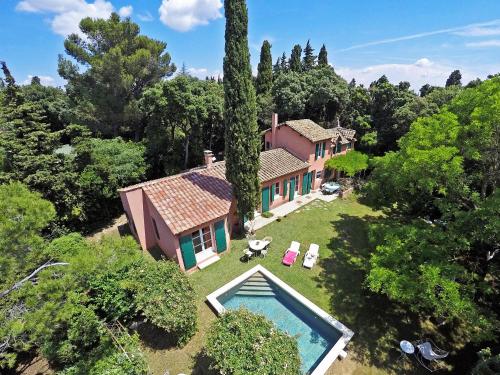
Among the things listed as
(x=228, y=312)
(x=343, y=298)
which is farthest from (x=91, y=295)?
(x=343, y=298)

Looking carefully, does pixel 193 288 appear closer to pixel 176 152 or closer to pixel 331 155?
pixel 176 152

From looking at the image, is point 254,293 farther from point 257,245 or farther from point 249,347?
point 249,347

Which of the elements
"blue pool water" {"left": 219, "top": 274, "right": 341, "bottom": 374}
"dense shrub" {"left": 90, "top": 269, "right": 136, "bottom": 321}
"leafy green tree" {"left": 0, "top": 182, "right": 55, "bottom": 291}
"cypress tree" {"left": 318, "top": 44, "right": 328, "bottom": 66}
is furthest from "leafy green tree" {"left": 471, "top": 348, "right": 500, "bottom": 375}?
"cypress tree" {"left": 318, "top": 44, "right": 328, "bottom": 66}

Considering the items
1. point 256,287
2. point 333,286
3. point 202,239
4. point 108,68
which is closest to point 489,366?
point 333,286

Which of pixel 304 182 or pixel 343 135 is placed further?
pixel 343 135

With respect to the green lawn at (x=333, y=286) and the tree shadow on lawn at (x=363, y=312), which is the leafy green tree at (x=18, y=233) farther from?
the tree shadow on lawn at (x=363, y=312)

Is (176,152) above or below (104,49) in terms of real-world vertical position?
below

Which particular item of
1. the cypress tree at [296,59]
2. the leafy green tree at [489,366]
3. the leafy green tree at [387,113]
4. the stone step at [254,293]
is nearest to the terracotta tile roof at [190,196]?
the stone step at [254,293]
